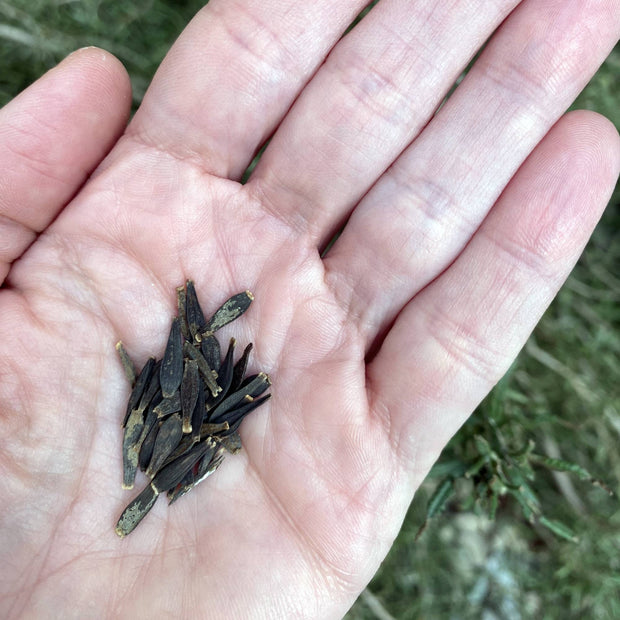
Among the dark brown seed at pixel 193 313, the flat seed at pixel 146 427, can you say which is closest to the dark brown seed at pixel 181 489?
the flat seed at pixel 146 427

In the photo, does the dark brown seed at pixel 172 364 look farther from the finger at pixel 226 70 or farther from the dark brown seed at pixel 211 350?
the finger at pixel 226 70

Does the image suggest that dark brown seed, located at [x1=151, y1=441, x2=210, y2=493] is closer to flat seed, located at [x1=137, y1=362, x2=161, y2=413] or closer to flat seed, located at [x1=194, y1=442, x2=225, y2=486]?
flat seed, located at [x1=194, y1=442, x2=225, y2=486]

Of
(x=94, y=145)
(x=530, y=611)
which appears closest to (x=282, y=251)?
(x=94, y=145)

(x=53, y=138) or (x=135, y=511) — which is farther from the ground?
(x=53, y=138)

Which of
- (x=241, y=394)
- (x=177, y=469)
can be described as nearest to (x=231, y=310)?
(x=241, y=394)

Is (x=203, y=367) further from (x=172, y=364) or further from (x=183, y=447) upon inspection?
(x=183, y=447)

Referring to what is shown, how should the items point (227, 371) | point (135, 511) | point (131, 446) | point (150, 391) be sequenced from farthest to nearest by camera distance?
1. point (227, 371)
2. point (150, 391)
3. point (131, 446)
4. point (135, 511)

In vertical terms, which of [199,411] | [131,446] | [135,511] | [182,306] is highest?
[182,306]

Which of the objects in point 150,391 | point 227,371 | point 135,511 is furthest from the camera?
point 227,371
